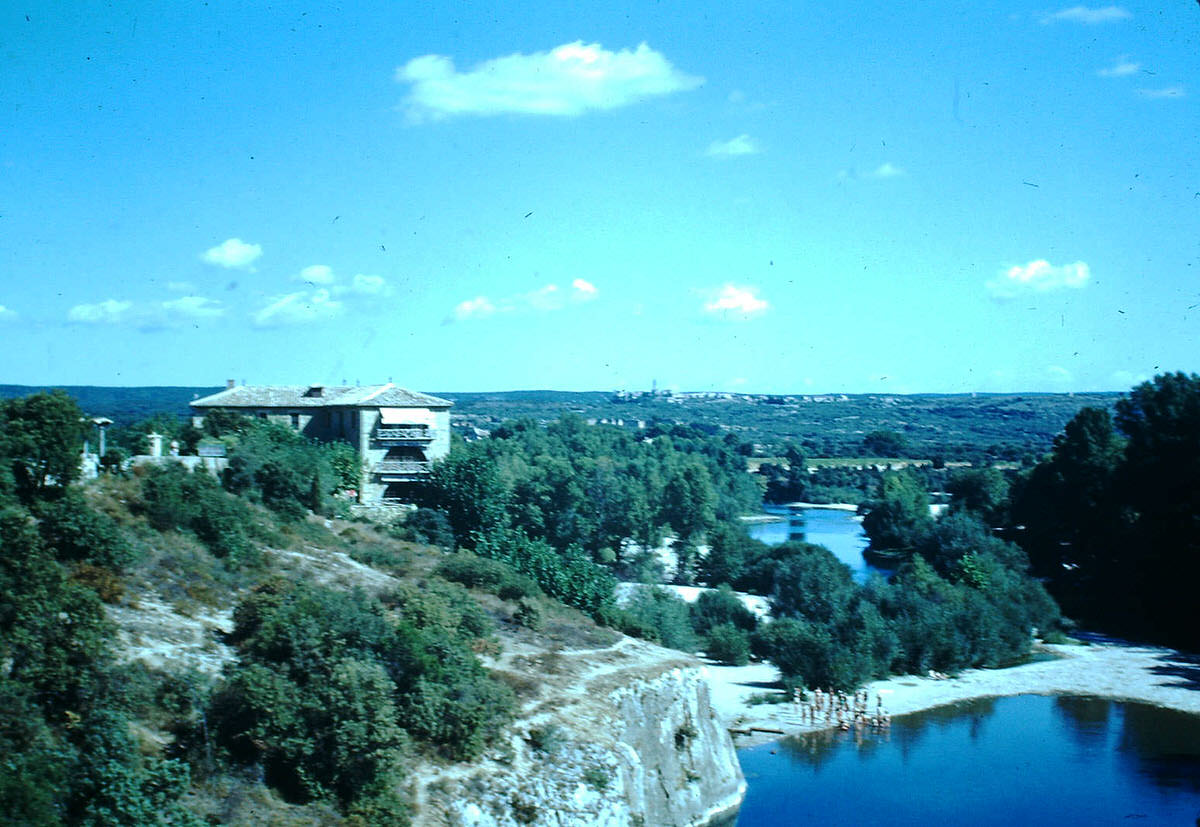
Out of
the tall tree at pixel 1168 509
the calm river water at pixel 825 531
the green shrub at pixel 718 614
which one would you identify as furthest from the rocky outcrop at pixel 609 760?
the calm river water at pixel 825 531

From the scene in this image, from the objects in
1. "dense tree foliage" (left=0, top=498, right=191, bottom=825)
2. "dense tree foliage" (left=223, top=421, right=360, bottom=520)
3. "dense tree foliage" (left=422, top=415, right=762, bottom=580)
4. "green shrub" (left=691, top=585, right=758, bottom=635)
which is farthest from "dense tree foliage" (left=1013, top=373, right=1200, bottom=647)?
"dense tree foliage" (left=0, top=498, right=191, bottom=825)

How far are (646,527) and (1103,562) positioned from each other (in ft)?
90.8

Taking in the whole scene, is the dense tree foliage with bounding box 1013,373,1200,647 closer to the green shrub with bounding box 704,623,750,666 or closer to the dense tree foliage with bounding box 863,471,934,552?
the dense tree foliage with bounding box 863,471,934,552

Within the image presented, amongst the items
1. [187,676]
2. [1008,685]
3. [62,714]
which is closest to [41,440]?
[187,676]

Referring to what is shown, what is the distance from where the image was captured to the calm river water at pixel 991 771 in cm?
3081

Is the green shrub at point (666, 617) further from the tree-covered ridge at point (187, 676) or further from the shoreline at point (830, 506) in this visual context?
the shoreline at point (830, 506)

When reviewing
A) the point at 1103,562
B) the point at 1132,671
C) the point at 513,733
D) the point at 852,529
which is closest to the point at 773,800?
the point at 513,733

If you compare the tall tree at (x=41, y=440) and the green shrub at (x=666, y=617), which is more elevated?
the tall tree at (x=41, y=440)

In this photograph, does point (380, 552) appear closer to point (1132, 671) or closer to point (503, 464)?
point (1132, 671)

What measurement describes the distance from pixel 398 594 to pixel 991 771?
1982 cm

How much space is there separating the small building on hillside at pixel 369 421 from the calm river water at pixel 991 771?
1080 inches

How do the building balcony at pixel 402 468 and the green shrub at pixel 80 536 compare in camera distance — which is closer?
the green shrub at pixel 80 536

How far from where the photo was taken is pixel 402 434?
56594 mm

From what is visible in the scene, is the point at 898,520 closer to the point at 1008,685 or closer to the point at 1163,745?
the point at 1008,685
